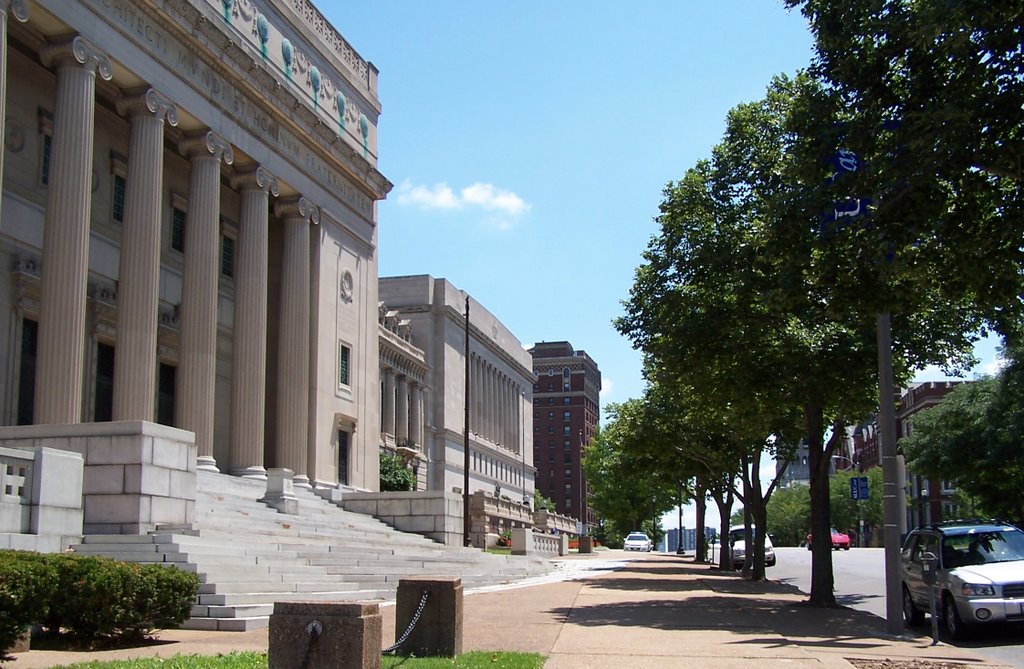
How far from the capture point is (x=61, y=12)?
26.3m

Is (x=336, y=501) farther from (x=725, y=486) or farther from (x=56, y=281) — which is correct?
(x=725, y=486)

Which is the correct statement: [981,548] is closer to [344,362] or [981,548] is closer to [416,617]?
[416,617]

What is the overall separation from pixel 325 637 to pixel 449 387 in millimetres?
77814

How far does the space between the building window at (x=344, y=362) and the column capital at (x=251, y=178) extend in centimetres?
825

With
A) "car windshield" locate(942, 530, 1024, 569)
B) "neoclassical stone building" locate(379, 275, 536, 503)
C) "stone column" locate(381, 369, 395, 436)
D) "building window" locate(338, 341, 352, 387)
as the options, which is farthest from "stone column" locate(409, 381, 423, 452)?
"car windshield" locate(942, 530, 1024, 569)

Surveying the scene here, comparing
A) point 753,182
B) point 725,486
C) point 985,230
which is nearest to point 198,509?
point 753,182

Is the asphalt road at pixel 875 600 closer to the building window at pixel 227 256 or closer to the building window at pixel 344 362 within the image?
the building window at pixel 344 362

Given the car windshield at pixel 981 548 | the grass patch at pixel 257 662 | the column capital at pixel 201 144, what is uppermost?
the column capital at pixel 201 144

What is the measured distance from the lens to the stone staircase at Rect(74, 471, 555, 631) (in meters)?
16.7

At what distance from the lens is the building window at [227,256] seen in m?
38.1

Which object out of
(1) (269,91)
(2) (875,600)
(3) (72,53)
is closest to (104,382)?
(3) (72,53)

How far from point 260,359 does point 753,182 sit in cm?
1858

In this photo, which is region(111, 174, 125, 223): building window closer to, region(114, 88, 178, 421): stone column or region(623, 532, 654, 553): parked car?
region(114, 88, 178, 421): stone column

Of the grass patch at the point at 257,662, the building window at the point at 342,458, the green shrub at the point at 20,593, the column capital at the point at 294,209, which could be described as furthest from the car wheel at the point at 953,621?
the column capital at the point at 294,209
